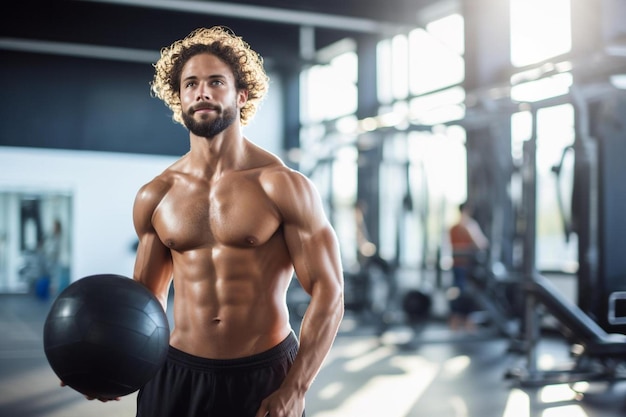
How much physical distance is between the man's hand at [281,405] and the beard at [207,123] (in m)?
0.46

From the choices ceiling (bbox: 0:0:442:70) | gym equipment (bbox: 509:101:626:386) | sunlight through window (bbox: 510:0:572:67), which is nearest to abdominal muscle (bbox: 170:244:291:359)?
gym equipment (bbox: 509:101:626:386)

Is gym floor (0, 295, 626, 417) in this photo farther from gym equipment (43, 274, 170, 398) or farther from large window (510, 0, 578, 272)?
gym equipment (43, 274, 170, 398)

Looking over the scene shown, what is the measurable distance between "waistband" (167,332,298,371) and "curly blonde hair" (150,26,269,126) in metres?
0.47

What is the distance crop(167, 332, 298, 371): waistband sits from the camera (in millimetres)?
1333

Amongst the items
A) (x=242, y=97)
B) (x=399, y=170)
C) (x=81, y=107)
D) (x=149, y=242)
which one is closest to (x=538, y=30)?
(x=399, y=170)

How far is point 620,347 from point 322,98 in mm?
6620

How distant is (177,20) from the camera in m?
8.03

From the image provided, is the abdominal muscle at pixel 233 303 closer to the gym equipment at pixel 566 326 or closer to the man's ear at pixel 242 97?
the man's ear at pixel 242 97

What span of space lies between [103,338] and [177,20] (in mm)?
7285

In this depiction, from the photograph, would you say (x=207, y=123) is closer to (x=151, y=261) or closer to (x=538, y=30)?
(x=151, y=261)

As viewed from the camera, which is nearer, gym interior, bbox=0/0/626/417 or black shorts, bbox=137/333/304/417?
black shorts, bbox=137/333/304/417

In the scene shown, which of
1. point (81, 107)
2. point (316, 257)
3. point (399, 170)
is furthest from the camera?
point (81, 107)

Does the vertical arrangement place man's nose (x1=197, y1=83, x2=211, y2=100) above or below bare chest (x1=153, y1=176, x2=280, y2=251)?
above

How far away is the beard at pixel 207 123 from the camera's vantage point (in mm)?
1307
